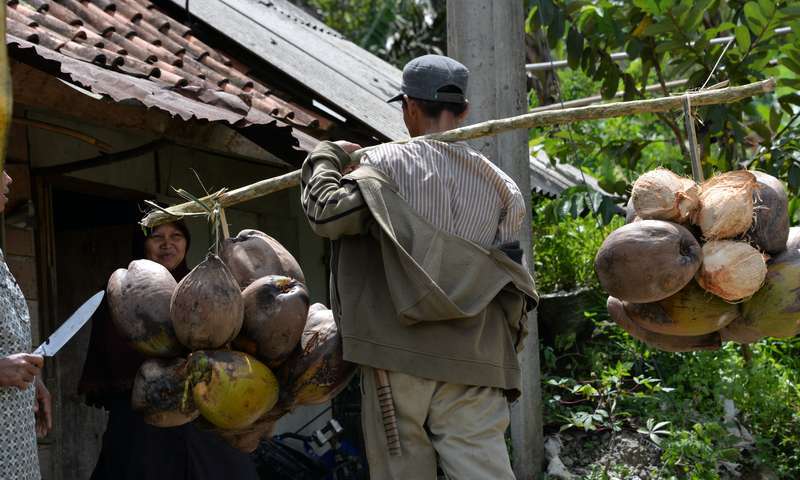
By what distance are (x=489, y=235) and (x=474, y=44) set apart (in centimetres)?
232

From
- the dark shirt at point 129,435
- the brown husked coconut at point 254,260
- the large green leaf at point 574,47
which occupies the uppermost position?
the large green leaf at point 574,47

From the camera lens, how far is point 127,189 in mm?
6480

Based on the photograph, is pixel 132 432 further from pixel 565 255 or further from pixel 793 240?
pixel 565 255

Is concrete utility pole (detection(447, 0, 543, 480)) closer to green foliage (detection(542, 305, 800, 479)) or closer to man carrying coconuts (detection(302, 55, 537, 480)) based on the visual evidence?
green foliage (detection(542, 305, 800, 479))

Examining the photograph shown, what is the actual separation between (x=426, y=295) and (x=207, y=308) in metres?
0.65

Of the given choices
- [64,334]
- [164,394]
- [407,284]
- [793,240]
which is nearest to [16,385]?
[64,334]

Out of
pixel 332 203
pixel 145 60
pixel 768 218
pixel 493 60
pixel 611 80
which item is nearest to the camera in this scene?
pixel 332 203

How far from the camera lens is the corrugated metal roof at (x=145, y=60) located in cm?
462

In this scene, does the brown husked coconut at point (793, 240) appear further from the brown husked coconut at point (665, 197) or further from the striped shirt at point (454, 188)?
the striped shirt at point (454, 188)

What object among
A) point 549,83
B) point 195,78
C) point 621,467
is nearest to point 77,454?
point 195,78

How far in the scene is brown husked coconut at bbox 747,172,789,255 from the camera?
3553 mm

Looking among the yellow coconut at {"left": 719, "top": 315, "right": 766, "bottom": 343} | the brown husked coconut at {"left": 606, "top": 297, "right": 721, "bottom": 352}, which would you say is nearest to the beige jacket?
the brown husked coconut at {"left": 606, "top": 297, "right": 721, "bottom": 352}

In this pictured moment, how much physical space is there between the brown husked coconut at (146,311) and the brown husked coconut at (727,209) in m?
1.66

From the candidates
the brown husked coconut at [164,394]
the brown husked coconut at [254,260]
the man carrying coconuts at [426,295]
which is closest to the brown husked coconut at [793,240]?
the man carrying coconuts at [426,295]
